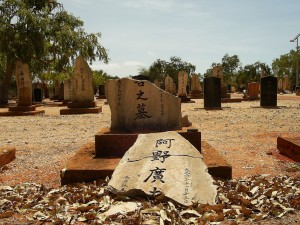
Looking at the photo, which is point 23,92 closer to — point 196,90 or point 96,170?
point 96,170

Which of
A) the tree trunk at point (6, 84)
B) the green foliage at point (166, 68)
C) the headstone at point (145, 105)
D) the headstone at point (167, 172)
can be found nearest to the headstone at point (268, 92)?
the headstone at point (145, 105)

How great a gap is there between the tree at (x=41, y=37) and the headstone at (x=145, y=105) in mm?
17225

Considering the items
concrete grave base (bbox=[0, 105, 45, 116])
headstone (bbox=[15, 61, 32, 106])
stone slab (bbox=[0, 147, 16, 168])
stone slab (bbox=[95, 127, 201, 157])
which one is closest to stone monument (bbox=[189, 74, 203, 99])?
headstone (bbox=[15, 61, 32, 106])

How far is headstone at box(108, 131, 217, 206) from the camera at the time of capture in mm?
3469

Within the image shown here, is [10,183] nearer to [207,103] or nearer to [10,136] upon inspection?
[10,136]

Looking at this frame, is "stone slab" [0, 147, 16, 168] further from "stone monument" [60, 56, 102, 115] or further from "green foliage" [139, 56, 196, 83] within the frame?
"green foliage" [139, 56, 196, 83]

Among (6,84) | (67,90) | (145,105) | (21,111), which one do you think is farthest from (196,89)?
(145,105)

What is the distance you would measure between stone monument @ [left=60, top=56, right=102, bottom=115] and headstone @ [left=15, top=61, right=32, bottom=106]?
1.87 metres

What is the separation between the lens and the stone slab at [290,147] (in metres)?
5.67

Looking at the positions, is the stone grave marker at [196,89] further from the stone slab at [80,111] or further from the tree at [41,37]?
the stone slab at [80,111]

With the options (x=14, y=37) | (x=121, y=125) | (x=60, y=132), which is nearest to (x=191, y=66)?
(x=14, y=37)

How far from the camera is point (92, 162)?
4699 mm

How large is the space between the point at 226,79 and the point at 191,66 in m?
6.22

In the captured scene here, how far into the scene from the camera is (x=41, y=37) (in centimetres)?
2194
